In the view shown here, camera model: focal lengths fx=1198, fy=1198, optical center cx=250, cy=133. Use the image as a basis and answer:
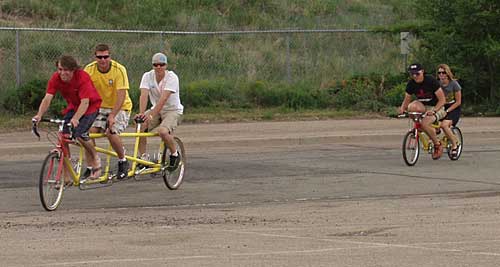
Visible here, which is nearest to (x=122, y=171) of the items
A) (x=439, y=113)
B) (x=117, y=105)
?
(x=117, y=105)

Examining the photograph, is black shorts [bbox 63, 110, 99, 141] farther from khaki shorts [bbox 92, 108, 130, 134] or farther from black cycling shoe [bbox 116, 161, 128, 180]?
black cycling shoe [bbox 116, 161, 128, 180]

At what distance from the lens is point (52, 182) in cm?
1377

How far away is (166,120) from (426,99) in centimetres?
565

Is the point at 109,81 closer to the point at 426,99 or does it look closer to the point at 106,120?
the point at 106,120

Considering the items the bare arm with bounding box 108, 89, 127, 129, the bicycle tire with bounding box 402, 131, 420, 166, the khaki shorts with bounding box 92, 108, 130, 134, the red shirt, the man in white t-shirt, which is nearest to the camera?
the red shirt

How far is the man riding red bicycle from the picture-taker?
1928cm

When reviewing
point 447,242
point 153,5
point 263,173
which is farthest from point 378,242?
point 153,5

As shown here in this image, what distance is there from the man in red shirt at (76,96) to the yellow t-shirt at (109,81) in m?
0.85

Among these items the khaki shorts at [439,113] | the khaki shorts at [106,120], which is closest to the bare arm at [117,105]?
the khaki shorts at [106,120]

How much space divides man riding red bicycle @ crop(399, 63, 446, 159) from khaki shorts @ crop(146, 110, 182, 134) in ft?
15.7

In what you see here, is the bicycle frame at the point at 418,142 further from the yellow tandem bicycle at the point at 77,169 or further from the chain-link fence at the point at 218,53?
the chain-link fence at the point at 218,53

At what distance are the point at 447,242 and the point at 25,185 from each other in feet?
24.4

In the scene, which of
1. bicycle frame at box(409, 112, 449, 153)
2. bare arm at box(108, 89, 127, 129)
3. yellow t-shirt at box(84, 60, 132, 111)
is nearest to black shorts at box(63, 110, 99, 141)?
bare arm at box(108, 89, 127, 129)

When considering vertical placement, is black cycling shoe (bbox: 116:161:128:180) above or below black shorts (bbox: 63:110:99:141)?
below
